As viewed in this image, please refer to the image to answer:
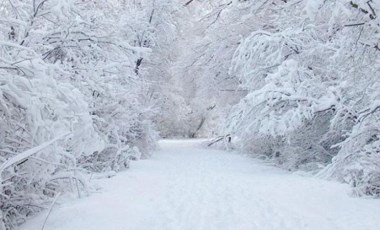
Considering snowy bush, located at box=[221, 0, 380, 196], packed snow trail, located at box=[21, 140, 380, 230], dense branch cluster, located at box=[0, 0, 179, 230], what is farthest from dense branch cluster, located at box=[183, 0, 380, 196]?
dense branch cluster, located at box=[0, 0, 179, 230]

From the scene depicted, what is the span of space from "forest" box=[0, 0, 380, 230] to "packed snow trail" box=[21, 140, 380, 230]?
553 millimetres

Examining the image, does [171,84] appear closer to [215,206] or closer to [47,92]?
[215,206]

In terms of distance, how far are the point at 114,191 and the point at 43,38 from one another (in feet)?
10.8

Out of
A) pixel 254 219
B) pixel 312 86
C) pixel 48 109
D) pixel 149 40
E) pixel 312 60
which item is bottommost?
pixel 254 219

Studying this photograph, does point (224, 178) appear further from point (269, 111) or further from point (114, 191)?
point (114, 191)

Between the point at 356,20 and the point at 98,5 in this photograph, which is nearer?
the point at 356,20

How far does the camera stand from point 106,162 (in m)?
13.1

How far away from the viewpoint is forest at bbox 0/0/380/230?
5941mm

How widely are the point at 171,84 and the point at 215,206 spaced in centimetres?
1828

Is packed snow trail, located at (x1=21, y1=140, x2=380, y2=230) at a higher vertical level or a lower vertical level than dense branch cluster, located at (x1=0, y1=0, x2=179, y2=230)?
lower

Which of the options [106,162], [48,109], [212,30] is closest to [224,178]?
[106,162]

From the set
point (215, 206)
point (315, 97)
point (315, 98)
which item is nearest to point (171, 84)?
point (315, 97)

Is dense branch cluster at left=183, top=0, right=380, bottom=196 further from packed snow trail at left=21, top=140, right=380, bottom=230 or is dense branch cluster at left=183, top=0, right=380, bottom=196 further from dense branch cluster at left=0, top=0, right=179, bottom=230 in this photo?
dense branch cluster at left=0, top=0, right=179, bottom=230

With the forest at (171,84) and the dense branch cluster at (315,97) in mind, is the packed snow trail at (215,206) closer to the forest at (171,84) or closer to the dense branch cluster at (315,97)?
the forest at (171,84)
